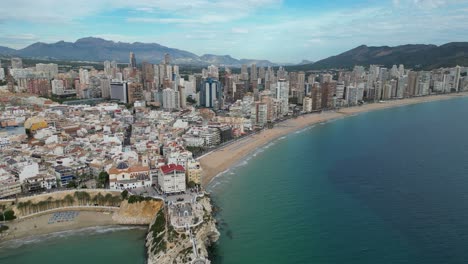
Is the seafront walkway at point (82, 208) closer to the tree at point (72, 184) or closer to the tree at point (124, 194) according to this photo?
the tree at point (124, 194)

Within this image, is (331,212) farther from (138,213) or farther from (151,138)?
(151,138)

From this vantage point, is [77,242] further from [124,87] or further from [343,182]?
[124,87]

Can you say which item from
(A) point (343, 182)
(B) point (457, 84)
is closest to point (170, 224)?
(A) point (343, 182)

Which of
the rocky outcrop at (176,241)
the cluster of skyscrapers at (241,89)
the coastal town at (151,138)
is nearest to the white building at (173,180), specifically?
the coastal town at (151,138)

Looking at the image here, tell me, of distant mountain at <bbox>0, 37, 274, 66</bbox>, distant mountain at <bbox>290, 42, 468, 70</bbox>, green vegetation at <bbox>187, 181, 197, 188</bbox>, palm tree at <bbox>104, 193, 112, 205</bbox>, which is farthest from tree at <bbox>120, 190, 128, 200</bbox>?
distant mountain at <bbox>0, 37, 274, 66</bbox>

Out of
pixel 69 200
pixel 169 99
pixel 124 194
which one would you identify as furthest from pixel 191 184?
pixel 169 99

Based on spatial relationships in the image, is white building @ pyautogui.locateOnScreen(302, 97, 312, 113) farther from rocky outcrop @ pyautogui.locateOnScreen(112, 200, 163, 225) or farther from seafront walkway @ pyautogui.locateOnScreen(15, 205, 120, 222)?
seafront walkway @ pyautogui.locateOnScreen(15, 205, 120, 222)
